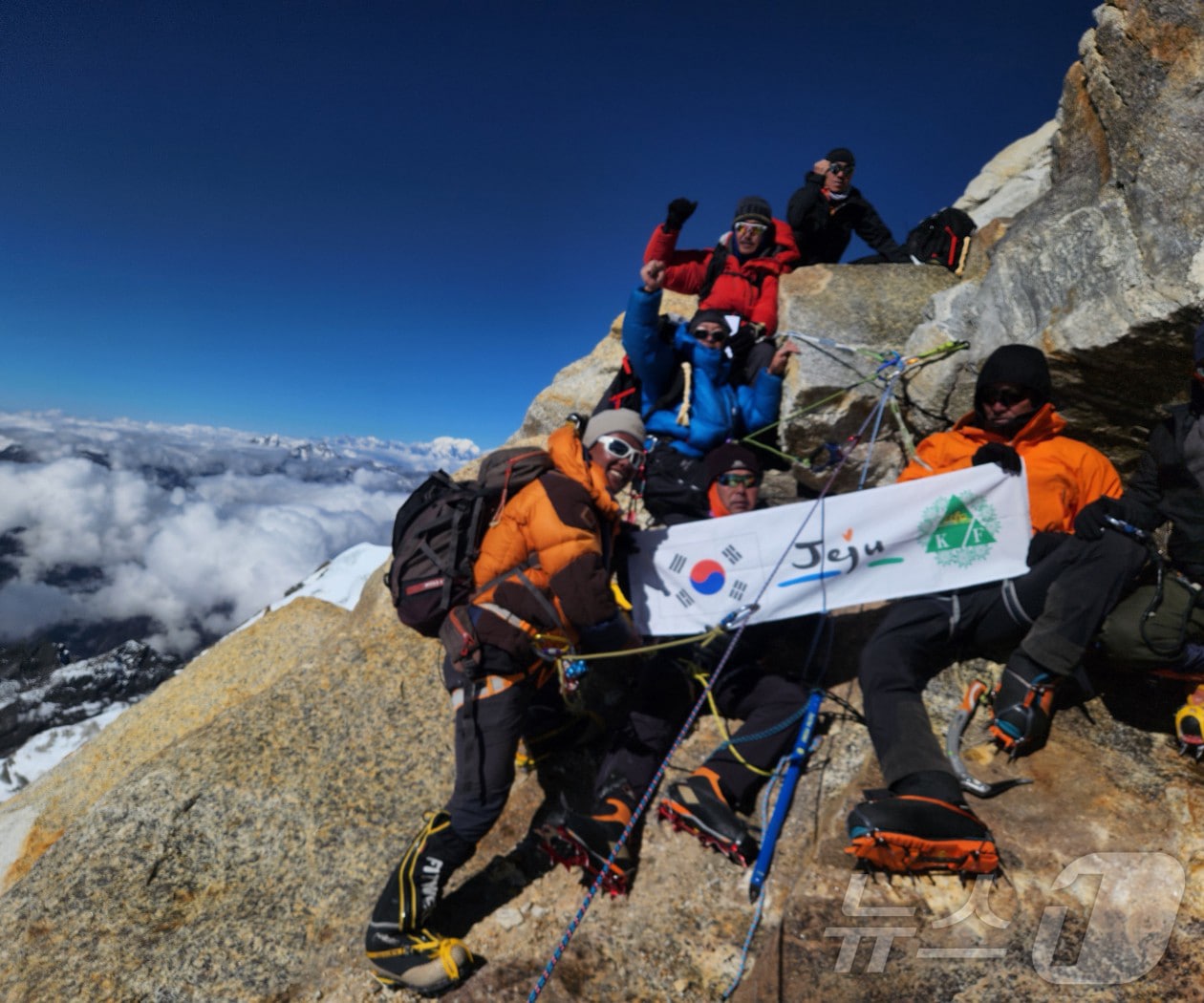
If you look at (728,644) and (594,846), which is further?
(728,644)

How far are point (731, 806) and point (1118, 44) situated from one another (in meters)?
8.95

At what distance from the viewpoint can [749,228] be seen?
905cm

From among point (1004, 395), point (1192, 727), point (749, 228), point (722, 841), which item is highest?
point (749, 228)

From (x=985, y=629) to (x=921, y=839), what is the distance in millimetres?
2409

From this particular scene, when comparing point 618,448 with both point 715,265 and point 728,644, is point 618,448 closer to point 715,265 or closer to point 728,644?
point 728,644

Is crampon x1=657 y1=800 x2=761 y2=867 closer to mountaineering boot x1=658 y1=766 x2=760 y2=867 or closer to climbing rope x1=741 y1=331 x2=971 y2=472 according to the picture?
mountaineering boot x1=658 y1=766 x2=760 y2=867

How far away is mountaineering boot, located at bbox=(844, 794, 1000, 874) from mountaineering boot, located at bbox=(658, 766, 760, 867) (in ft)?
3.62

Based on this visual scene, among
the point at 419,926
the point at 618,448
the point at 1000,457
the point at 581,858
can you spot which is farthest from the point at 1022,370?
the point at 419,926

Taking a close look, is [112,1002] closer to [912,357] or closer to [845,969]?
[845,969]

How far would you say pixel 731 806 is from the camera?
5359 millimetres

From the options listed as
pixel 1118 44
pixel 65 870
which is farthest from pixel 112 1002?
pixel 1118 44

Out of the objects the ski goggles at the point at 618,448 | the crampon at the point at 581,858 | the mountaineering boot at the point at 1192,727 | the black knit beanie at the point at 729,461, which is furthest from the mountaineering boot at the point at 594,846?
the mountaineering boot at the point at 1192,727

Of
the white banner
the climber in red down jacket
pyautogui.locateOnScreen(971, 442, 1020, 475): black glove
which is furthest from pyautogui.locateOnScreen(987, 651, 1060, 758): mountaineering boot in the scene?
the climber in red down jacket

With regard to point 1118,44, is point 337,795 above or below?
below
